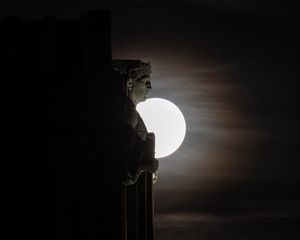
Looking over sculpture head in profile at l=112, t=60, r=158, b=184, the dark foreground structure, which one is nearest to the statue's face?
sculpture head in profile at l=112, t=60, r=158, b=184

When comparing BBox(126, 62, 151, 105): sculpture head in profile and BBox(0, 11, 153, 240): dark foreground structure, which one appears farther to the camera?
BBox(126, 62, 151, 105): sculpture head in profile

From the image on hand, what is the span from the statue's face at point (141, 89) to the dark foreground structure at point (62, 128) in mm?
1068

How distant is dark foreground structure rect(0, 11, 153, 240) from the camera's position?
20.3 meters

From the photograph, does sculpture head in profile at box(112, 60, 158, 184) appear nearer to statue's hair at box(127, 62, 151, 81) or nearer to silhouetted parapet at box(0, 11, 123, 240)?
statue's hair at box(127, 62, 151, 81)

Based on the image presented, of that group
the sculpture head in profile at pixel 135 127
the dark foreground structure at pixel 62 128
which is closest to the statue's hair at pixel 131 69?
the sculpture head in profile at pixel 135 127

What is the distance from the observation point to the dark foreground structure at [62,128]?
2031 centimetres

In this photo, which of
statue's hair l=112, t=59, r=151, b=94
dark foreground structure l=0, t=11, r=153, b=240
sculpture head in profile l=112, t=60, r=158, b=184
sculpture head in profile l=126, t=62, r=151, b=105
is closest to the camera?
dark foreground structure l=0, t=11, r=153, b=240

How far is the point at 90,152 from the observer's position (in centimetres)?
2044

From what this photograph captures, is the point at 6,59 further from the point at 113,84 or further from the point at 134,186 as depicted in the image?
the point at 134,186

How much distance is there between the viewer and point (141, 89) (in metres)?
21.7

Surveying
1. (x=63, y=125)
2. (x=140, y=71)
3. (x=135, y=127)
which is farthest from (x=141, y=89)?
(x=63, y=125)

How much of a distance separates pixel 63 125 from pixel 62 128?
0.06 m

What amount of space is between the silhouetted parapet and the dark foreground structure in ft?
0.06

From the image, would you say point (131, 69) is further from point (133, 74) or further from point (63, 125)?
point (63, 125)
